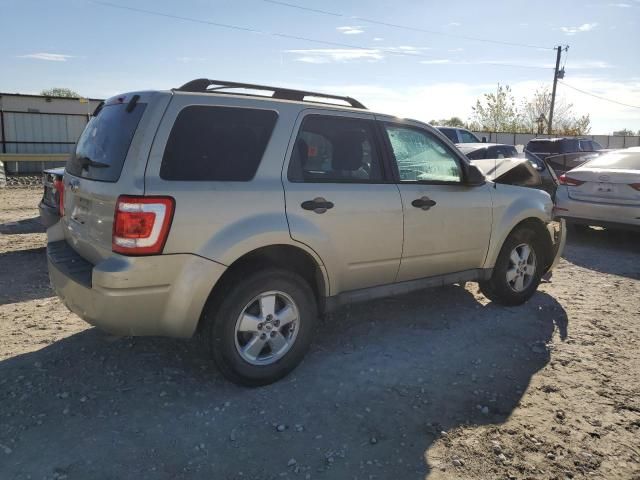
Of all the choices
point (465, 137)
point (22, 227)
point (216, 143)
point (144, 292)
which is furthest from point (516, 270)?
point (465, 137)

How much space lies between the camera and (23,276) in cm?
574

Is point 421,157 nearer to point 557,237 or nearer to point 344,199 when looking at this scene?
point 344,199

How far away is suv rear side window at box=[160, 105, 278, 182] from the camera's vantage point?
Answer: 3.05 metres

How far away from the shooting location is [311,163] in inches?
141

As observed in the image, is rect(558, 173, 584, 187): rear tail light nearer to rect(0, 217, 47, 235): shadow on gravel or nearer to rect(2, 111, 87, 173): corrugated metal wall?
rect(0, 217, 47, 235): shadow on gravel

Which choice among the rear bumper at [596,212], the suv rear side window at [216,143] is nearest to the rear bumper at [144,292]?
the suv rear side window at [216,143]

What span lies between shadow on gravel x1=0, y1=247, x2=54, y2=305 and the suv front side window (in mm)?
3705

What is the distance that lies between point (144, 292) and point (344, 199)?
1.48 m

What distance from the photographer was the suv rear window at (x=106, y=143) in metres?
3.05

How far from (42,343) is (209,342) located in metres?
1.66

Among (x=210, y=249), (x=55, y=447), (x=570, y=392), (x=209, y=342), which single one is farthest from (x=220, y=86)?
(x=570, y=392)

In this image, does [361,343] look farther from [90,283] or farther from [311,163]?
[90,283]

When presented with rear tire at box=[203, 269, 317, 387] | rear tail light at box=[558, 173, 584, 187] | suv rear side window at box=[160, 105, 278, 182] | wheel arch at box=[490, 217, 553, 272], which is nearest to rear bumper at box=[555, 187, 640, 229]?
rear tail light at box=[558, 173, 584, 187]

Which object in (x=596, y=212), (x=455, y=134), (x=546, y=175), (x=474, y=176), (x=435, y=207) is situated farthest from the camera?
(x=455, y=134)
